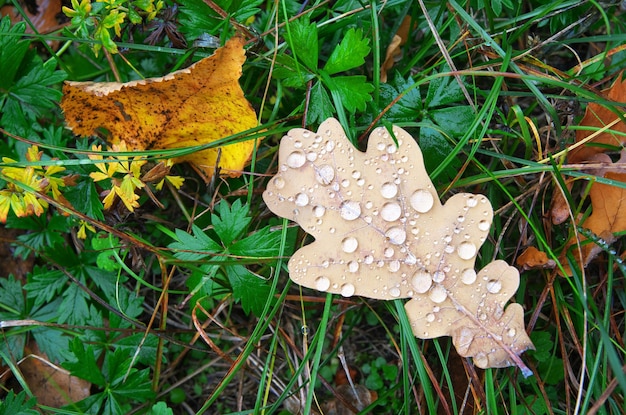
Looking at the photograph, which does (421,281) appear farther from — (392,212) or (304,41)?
(304,41)

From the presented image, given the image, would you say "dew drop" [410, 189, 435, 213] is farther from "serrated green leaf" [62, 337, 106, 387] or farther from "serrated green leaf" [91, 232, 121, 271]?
"serrated green leaf" [62, 337, 106, 387]

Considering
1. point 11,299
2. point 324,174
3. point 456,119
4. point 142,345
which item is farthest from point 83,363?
point 456,119

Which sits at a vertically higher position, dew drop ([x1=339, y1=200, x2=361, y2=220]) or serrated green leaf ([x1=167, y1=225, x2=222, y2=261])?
dew drop ([x1=339, y1=200, x2=361, y2=220])

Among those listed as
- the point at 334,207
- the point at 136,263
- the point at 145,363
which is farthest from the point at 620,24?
the point at 145,363

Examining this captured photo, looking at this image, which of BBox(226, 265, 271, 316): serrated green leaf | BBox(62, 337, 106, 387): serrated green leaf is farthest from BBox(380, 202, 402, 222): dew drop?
BBox(62, 337, 106, 387): serrated green leaf

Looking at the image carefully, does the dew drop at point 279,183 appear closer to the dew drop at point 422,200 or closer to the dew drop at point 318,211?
the dew drop at point 318,211

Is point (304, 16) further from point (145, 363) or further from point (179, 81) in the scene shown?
point (145, 363)
